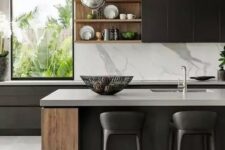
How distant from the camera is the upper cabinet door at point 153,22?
689cm

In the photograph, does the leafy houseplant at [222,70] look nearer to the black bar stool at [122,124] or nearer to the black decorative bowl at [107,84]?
the black decorative bowl at [107,84]

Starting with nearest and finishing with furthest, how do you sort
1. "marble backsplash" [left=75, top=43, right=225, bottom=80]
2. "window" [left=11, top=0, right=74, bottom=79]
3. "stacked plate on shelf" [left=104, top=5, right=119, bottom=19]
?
"stacked plate on shelf" [left=104, top=5, right=119, bottom=19]
"marble backsplash" [left=75, top=43, right=225, bottom=80]
"window" [left=11, top=0, right=74, bottom=79]

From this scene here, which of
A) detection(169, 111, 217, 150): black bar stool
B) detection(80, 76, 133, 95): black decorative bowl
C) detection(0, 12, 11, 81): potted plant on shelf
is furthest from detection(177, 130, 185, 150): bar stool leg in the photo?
detection(0, 12, 11, 81): potted plant on shelf

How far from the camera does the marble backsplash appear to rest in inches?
Answer: 288

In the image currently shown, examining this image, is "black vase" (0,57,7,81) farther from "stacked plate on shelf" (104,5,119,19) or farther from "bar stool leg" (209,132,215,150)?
"bar stool leg" (209,132,215,150)

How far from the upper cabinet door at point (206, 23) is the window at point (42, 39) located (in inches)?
79.8

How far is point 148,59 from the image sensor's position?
7.34 meters

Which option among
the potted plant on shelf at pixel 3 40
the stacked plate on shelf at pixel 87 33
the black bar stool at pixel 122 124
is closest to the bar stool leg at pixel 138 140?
the black bar stool at pixel 122 124

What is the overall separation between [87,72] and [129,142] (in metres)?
3.27

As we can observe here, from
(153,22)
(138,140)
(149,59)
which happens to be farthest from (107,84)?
(149,59)

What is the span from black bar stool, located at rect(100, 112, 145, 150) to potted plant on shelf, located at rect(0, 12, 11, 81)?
3.63 metres

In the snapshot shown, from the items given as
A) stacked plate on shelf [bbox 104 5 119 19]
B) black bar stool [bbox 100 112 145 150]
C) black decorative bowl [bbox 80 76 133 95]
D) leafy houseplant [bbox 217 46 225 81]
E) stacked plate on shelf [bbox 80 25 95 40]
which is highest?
stacked plate on shelf [bbox 104 5 119 19]

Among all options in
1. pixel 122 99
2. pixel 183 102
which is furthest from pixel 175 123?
pixel 122 99

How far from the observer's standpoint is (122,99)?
3.91m
